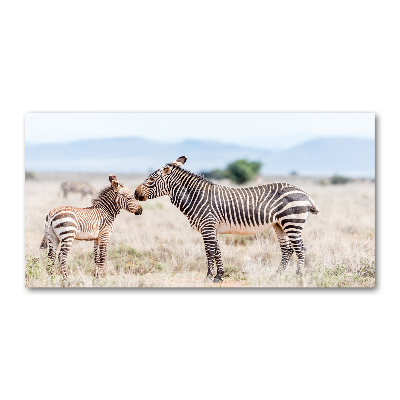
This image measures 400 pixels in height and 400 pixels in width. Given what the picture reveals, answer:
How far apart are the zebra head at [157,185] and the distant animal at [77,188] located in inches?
145

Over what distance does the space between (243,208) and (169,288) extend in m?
1.53

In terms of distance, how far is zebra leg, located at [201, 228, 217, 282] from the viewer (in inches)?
338

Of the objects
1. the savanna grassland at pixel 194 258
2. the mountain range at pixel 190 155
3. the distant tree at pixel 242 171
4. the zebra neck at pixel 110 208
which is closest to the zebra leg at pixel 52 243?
the savanna grassland at pixel 194 258

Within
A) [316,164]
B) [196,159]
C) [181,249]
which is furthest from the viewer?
[316,164]

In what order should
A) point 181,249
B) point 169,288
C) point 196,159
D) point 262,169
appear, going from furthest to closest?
point 262,169, point 196,159, point 181,249, point 169,288

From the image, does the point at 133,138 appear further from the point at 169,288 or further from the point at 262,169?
the point at 262,169

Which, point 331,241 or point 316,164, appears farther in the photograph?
point 316,164

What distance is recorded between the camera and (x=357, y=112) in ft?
28.1

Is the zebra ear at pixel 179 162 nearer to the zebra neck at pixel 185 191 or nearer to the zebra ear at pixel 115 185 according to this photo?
the zebra neck at pixel 185 191

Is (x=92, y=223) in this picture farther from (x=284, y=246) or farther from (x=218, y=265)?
(x=284, y=246)

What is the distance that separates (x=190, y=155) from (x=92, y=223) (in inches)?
73.4

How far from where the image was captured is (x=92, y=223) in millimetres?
8633

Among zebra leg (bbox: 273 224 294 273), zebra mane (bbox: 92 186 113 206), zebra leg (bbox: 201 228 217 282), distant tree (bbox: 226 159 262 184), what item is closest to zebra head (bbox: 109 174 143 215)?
zebra mane (bbox: 92 186 113 206)
